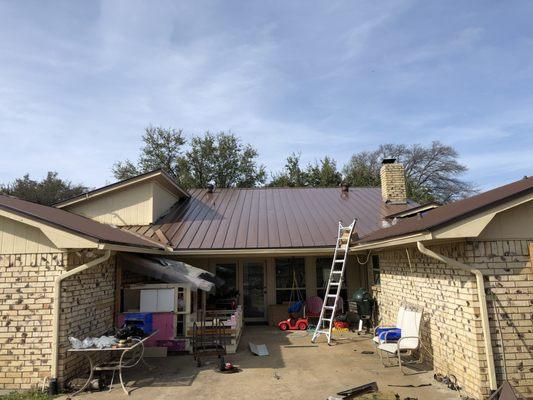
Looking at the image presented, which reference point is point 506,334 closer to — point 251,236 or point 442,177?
point 251,236

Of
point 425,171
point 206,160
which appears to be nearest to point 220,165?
point 206,160

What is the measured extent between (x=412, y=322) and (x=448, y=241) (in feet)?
7.14

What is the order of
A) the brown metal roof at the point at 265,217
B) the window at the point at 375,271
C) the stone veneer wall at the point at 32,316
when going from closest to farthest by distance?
the stone veneer wall at the point at 32,316 < the brown metal roof at the point at 265,217 < the window at the point at 375,271

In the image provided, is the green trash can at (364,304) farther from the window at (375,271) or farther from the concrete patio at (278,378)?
the concrete patio at (278,378)

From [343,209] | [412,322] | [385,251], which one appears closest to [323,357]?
[412,322]

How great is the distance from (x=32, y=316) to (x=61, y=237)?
1568 mm

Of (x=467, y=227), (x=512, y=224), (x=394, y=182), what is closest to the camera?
(x=467, y=227)

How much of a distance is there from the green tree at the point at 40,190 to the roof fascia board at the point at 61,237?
28778 millimetres

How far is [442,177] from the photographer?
35656 mm

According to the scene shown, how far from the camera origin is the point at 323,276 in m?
13.3

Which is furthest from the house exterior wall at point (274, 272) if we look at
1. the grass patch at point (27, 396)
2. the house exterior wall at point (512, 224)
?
the house exterior wall at point (512, 224)

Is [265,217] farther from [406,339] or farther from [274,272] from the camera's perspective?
[406,339]

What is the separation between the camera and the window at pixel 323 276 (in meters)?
13.2

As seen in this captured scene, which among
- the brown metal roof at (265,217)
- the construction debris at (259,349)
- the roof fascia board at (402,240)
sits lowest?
the construction debris at (259,349)
